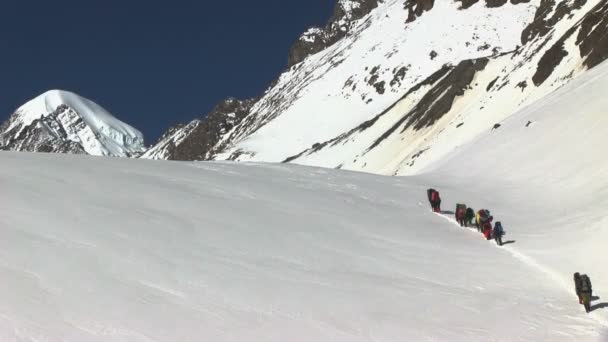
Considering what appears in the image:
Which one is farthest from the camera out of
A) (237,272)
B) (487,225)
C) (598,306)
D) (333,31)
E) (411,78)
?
(333,31)

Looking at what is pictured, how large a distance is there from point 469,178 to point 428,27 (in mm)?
95857

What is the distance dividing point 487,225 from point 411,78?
9690 centimetres

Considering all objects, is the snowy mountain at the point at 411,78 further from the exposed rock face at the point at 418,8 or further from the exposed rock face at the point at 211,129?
the exposed rock face at the point at 211,129

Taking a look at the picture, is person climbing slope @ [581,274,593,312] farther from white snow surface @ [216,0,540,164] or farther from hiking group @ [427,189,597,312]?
white snow surface @ [216,0,540,164]

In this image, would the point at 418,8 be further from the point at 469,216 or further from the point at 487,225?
the point at 487,225

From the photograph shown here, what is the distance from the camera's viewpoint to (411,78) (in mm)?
115062

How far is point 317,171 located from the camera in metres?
32.6

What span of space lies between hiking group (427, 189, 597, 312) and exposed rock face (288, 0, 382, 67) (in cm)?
16070

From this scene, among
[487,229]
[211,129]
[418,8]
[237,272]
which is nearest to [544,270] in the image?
[487,229]

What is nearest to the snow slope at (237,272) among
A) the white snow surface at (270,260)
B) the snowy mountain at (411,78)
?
the white snow surface at (270,260)

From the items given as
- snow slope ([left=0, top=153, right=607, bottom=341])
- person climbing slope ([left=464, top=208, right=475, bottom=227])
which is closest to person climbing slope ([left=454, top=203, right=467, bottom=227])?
person climbing slope ([left=464, top=208, right=475, bottom=227])

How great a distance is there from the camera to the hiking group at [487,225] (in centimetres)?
1302

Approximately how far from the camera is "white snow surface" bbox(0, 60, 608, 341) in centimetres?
1068

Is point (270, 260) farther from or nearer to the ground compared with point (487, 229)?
nearer to the ground
